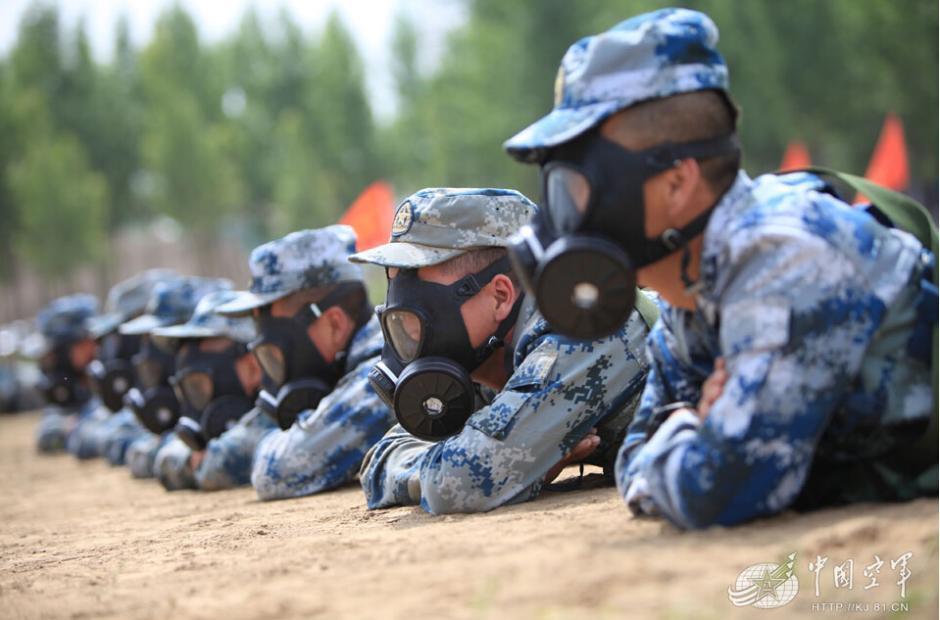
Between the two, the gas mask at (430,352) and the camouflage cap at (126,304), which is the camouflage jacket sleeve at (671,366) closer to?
the gas mask at (430,352)

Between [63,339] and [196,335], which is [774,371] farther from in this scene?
[63,339]

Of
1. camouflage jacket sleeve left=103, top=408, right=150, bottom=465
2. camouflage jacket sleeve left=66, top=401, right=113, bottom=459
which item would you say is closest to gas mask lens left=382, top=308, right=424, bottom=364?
camouflage jacket sleeve left=103, top=408, right=150, bottom=465

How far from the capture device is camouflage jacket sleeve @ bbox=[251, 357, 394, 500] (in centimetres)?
719

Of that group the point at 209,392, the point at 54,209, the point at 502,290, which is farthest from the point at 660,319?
the point at 54,209

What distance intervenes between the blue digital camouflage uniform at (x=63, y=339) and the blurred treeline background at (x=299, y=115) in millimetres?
18590

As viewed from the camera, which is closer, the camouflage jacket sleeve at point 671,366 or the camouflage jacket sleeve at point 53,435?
the camouflage jacket sleeve at point 671,366

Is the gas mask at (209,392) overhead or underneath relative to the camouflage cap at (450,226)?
underneath

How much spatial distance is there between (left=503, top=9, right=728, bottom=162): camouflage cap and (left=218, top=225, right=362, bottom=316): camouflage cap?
4.03 metres

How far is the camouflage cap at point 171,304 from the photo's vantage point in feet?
39.5

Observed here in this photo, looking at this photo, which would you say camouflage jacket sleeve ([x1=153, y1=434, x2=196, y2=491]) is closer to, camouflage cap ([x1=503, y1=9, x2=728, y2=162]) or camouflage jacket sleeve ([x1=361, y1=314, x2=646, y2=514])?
camouflage jacket sleeve ([x1=361, y1=314, x2=646, y2=514])

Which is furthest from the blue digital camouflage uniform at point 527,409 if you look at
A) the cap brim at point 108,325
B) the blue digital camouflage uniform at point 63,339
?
the blue digital camouflage uniform at point 63,339

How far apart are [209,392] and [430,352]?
4.88 m

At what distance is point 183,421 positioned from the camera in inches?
382

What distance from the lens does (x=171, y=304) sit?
39.7 feet
